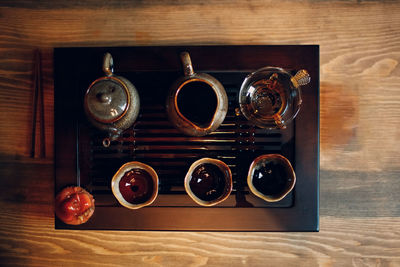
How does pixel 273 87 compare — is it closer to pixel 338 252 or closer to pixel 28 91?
pixel 338 252

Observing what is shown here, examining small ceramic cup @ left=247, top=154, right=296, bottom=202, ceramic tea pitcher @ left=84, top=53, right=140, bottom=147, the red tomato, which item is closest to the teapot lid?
ceramic tea pitcher @ left=84, top=53, right=140, bottom=147

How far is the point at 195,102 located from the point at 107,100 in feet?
0.65

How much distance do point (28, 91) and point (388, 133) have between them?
3.63 feet

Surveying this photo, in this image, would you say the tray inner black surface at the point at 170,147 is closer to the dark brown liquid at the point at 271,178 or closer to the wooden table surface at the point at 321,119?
the dark brown liquid at the point at 271,178

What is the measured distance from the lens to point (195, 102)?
0.65 metres

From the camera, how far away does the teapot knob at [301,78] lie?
0.68 metres

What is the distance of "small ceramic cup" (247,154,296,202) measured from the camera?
695 mm

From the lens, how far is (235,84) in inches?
29.1

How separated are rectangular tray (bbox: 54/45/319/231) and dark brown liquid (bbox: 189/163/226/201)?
0.03m

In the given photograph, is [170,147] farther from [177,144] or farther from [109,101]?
[109,101]

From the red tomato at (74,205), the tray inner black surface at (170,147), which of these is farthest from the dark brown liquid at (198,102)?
the red tomato at (74,205)

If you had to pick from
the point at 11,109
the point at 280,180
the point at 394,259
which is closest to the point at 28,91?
the point at 11,109

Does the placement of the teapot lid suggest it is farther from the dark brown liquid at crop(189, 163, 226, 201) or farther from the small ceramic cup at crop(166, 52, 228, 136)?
the dark brown liquid at crop(189, 163, 226, 201)

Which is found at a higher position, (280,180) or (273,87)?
(273,87)
